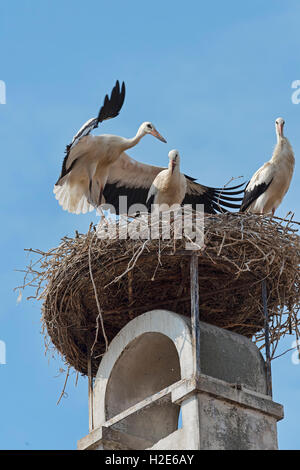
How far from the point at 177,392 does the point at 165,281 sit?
1.84 metres

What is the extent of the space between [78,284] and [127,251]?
2.20 ft

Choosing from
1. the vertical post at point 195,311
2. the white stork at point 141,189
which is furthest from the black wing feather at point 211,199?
the vertical post at point 195,311

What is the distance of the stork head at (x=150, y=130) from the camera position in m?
14.5

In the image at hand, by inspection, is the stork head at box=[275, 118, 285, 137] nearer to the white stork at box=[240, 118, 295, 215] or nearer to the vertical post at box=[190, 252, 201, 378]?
the white stork at box=[240, 118, 295, 215]

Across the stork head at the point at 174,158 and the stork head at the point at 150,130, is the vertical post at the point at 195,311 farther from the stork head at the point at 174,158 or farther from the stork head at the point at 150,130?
the stork head at the point at 150,130

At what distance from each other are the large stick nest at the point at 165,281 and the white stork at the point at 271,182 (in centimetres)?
197

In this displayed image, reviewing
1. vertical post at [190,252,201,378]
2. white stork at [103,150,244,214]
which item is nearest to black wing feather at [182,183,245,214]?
white stork at [103,150,244,214]

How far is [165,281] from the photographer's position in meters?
11.9

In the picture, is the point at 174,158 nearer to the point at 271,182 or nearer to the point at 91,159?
the point at 91,159
